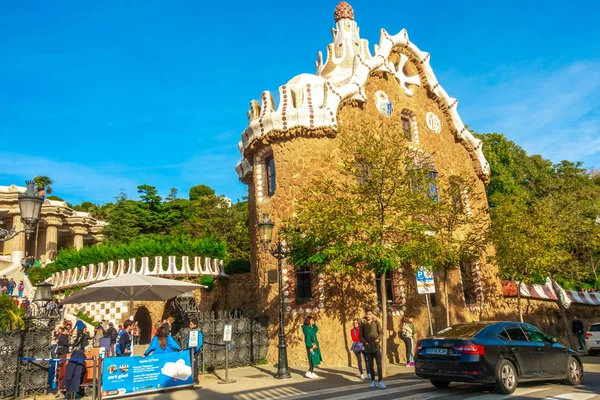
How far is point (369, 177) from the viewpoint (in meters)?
13.4

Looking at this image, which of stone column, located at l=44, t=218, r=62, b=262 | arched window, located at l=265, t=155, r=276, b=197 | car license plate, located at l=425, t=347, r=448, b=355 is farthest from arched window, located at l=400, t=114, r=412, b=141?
stone column, located at l=44, t=218, r=62, b=262

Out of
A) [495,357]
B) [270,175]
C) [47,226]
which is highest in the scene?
[47,226]

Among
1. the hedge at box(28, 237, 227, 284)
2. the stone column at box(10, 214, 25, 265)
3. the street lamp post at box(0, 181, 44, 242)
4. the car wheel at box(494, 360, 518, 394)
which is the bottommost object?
the car wheel at box(494, 360, 518, 394)

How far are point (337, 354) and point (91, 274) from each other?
17.2 metres

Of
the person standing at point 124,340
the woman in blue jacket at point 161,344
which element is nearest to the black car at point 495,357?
the woman in blue jacket at point 161,344

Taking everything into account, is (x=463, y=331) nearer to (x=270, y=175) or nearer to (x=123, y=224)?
(x=270, y=175)

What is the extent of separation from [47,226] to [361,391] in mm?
44311

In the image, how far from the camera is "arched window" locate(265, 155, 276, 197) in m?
17.1

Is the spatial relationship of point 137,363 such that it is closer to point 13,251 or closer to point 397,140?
point 397,140

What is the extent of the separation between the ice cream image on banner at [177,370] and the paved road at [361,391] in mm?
323

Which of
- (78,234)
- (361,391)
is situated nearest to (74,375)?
(361,391)

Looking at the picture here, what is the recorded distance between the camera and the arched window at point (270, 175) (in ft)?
56.0

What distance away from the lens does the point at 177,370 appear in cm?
1020

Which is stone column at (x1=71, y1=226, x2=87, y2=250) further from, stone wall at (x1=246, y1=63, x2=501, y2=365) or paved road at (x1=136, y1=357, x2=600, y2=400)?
paved road at (x1=136, y1=357, x2=600, y2=400)
